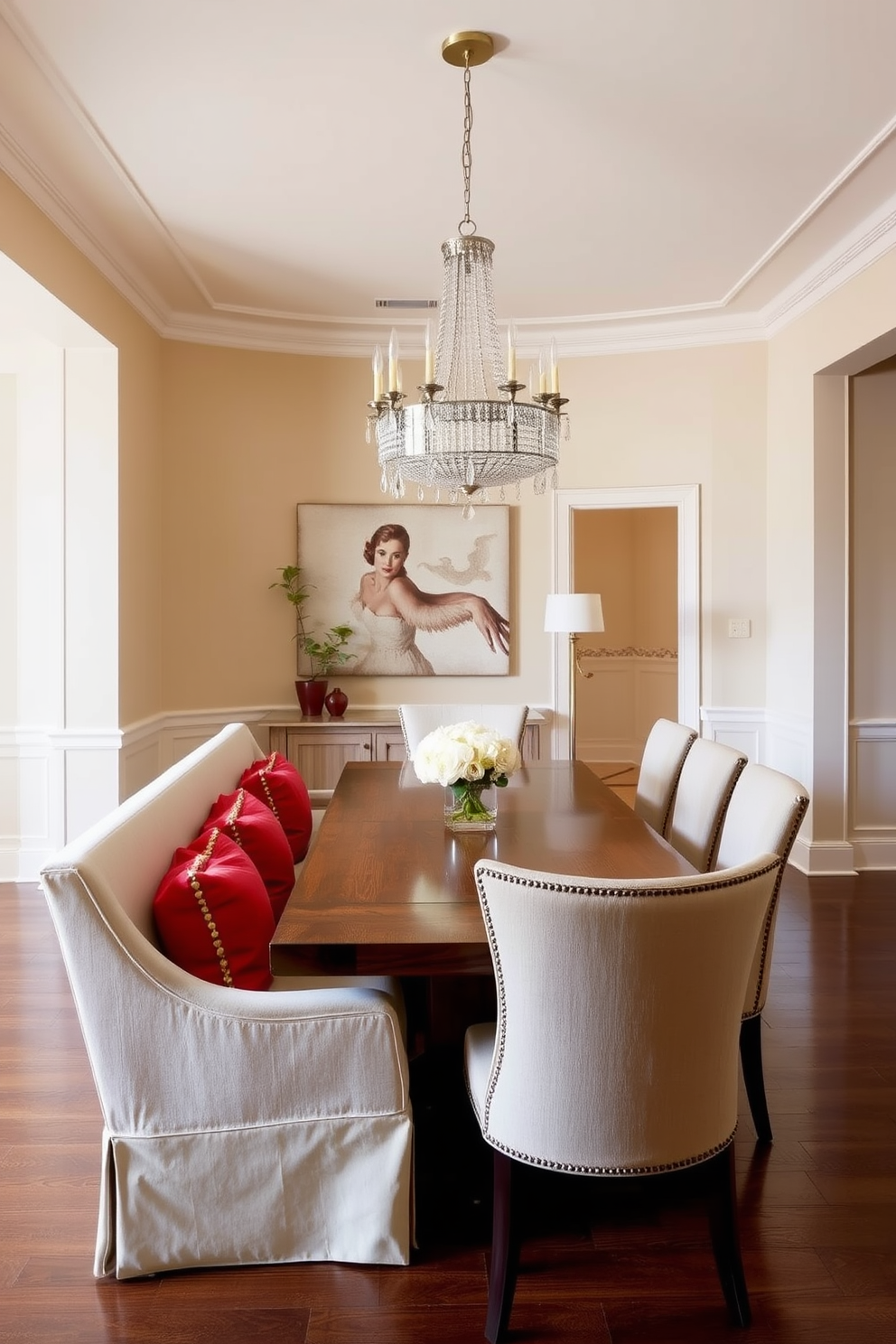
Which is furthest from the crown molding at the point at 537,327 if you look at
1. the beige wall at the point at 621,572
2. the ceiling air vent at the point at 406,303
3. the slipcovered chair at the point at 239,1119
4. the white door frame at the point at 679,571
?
the slipcovered chair at the point at 239,1119

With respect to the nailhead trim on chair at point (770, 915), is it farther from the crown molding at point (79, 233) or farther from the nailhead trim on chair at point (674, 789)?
the crown molding at point (79, 233)

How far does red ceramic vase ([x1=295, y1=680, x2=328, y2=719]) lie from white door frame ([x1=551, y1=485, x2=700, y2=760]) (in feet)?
4.60

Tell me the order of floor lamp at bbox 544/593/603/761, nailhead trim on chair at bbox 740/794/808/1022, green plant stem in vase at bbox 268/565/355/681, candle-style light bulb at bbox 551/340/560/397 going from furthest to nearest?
green plant stem in vase at bbox 268/565/355/681
floor lamp at bbox 544/593/603/761
candle-style light bulb at bbox 551/340/560/397
nailhead trim on chair at bbox 740/794/808/1022

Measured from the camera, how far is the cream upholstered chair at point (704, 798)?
293cm

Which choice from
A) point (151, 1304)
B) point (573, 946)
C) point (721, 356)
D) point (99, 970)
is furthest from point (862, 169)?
point (151, 1304)

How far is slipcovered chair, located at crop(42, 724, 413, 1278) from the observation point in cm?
201

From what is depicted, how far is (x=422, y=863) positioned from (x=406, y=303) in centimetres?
380

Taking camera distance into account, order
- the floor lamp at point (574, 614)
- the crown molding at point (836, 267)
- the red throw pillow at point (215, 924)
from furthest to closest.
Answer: the floor lamp at point (574, 614) → the crown molding at point (836, 267) → the red throw pillow at point (215, 924)

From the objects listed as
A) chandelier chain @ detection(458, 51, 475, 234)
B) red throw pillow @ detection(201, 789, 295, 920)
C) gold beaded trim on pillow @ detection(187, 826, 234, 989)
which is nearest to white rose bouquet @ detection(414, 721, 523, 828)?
red throw pillow @ detection(201, 789, 295, 920)

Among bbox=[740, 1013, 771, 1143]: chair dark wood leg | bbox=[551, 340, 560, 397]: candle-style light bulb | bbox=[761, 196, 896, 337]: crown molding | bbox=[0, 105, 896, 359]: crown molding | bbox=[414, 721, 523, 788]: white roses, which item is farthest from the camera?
bbox=[0, 105, 896, 359]: crown molding

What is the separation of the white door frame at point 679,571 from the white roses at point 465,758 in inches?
127

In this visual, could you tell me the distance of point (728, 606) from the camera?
5820 mm

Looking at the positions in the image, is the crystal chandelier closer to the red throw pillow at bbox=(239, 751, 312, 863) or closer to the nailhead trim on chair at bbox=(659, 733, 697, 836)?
the nailhead trim on chair at bbox=(659, 733, 697, 836)

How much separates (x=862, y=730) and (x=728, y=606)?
3.46 feet
